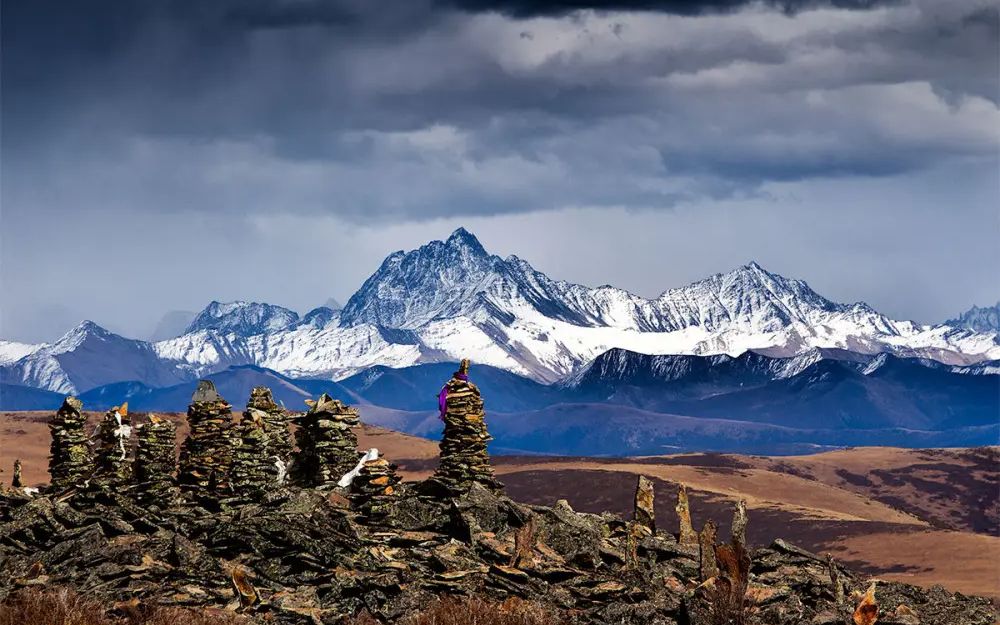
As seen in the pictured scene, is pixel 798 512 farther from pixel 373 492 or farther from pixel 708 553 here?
pixel 708 553

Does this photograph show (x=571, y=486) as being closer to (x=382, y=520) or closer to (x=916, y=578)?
(x=916, y=578)

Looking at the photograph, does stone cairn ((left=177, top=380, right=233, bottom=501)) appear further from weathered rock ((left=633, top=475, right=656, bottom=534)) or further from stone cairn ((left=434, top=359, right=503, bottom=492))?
weathered rock ((left=633, top=475, right=656, bottom=534))

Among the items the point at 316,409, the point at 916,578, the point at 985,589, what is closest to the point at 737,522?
the point at 316,409

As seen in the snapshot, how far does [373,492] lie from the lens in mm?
42125

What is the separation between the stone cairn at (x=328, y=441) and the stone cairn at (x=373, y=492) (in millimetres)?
2407

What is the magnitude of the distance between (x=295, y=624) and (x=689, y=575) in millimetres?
13606

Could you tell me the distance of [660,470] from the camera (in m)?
200

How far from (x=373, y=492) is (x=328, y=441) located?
392cm

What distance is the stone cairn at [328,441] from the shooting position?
4484 cm

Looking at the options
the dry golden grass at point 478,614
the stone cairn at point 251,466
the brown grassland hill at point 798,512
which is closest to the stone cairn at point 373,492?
the stone cairn at point 251,466

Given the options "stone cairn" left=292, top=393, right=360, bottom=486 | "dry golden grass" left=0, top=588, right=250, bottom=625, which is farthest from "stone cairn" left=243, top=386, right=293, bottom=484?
"dry golden grass" left=0, top=588, right=250, bottom=625

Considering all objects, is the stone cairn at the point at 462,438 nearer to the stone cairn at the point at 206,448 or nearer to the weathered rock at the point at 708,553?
the weathered rock at the point at 708,553

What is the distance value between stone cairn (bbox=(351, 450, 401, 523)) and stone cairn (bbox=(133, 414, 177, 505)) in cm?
873

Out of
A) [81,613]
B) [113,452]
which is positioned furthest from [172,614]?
[113,452]
